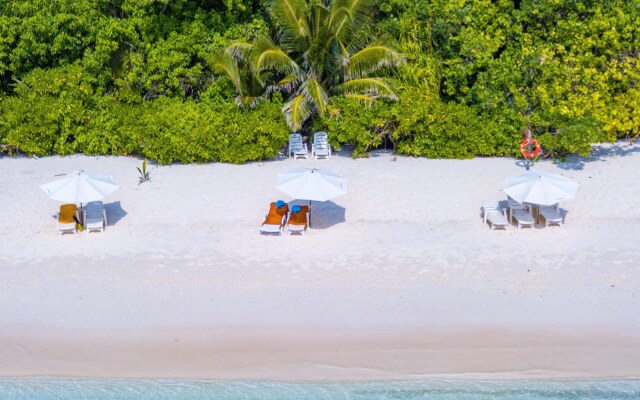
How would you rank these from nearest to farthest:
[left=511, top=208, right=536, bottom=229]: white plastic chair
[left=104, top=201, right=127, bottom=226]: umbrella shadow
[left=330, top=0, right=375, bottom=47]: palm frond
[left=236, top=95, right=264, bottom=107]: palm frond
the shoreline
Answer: the shoreline, [left=511, top=208, right=536, bottom=229]: white plastic chair, [left=104, top=201, right=127, bottom=226]: umbrella shadow, [left=330, top=0, right=375, bottom=47]: palm frond, [left=236, top=95, right=264, bottom=107]: palm frond

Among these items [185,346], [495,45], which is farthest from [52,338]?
[495,45]

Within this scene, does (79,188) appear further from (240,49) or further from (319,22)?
(319,22)

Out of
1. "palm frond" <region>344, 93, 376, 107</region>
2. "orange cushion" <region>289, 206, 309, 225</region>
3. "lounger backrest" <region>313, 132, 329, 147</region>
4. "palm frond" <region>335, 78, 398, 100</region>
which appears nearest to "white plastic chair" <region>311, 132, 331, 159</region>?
"lounger backrest" <region>313, 132, 329, 147</region>

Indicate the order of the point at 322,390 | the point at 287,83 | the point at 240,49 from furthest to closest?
the point at 240,49 → the point at 287,83 → the point at 322,390

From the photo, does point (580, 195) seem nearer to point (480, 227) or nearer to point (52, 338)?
point (480, 227)

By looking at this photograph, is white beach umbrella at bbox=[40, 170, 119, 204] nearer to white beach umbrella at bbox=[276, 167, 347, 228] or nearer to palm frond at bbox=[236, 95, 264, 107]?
white beach umbrella at bbox=[276, 167, 347, 228]

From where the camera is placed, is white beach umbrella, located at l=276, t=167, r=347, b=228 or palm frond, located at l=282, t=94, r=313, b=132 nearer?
white beach umbrella, located at l=276, t=167, r=347, b=228

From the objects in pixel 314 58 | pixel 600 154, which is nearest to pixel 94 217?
pixel 314 58
